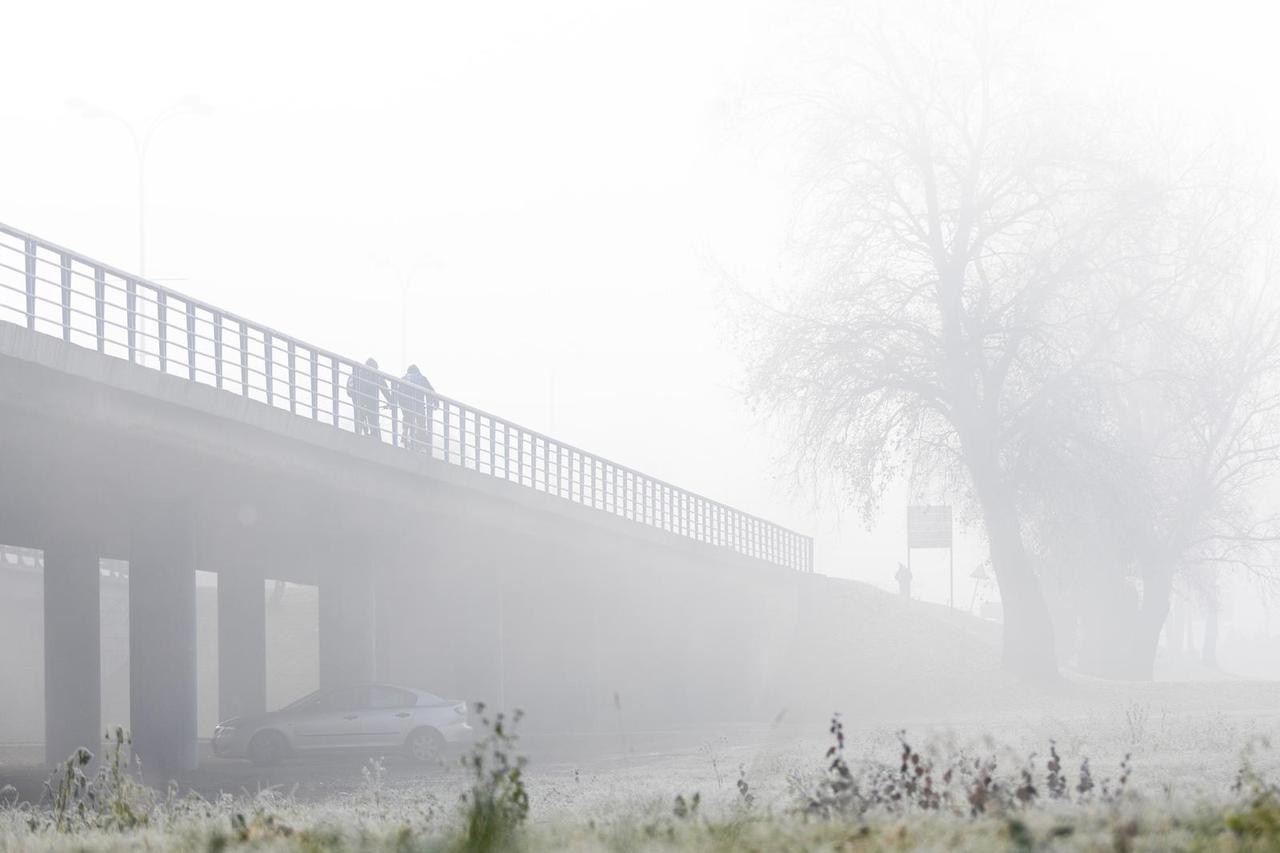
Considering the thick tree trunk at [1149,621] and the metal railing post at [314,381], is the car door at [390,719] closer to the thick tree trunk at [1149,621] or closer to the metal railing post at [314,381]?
the metal railing post at [314,381]

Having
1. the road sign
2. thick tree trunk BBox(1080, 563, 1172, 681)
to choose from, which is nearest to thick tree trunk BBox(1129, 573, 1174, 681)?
thick tree trunk BBox(1080, 563, 1172, 681)

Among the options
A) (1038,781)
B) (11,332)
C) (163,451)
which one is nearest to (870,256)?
(163,451)

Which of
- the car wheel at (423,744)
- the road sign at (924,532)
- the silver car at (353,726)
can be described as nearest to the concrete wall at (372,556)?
the silver car at (353,726)

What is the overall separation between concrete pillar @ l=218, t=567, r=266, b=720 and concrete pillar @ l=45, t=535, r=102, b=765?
10138 mm

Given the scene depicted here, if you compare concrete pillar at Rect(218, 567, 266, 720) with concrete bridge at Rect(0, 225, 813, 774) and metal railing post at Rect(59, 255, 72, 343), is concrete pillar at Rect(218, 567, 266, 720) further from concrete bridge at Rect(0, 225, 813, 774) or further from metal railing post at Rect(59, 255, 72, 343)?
metal railing post at Rect(59, 255, 72, 343)

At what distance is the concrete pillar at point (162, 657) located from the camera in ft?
88.7

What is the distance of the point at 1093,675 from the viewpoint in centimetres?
4634

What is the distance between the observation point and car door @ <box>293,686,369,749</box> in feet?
100

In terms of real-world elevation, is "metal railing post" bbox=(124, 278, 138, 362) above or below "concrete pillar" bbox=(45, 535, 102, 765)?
above

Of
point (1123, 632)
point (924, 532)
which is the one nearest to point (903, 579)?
point (924, 532)

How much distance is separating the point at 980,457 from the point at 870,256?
458 centimetres

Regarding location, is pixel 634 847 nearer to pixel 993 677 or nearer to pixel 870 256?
pixel 870 256

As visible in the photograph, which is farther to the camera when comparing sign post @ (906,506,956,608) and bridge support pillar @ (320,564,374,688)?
sign post @ (906,506,956,608)

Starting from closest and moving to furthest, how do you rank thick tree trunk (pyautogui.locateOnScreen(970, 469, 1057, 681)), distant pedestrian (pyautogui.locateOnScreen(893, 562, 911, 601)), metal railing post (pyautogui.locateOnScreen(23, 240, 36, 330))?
metal railing post (pyautogui.locateOnScreen(23, 240, 36, 330))
thick tree trunk (pyautogui.locateOnScreen(970, 469, 1057, 681))
distant pedestrian (pyautogui.locateOnScreen(893, 562, 911, 601))
